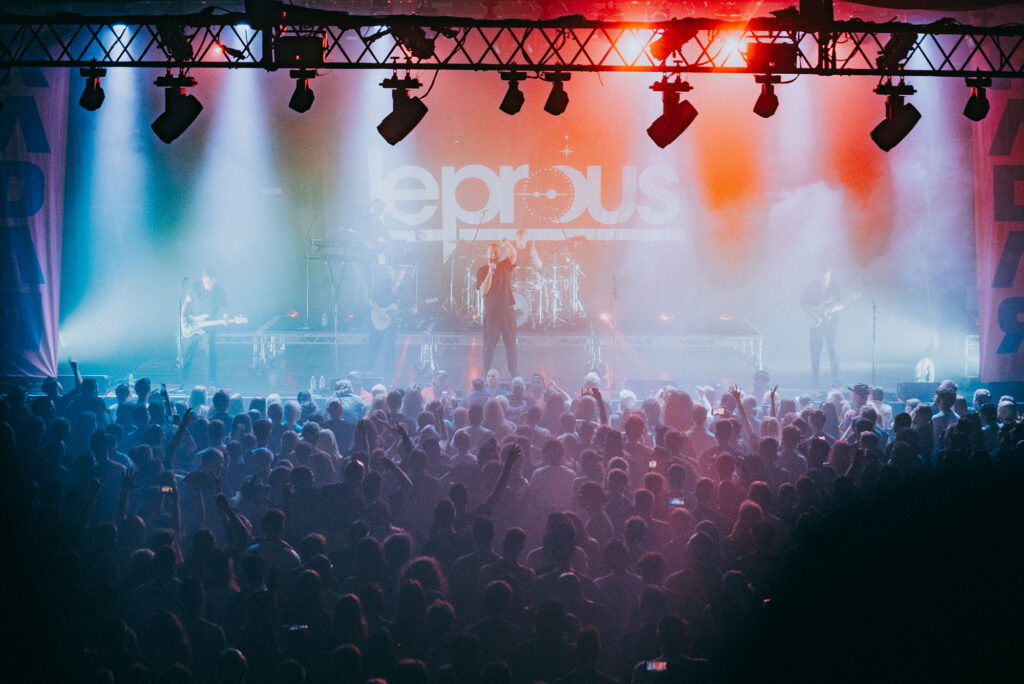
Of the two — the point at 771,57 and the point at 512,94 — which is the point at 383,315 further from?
the point at 771,57

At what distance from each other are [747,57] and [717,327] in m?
6.20

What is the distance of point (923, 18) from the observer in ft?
38.8

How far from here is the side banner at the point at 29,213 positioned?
433 inches

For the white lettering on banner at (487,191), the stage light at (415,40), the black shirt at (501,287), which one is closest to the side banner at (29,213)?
the white lettering on banner at (487,191)

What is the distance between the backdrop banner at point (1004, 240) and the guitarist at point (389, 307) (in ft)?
26.0

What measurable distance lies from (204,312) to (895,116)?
9.15 m

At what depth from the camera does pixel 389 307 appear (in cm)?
1225

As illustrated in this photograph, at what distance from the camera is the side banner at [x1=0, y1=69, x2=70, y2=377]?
10992mm

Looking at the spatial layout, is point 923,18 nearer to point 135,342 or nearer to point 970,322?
point 970,322

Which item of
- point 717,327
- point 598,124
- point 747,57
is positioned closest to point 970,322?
point 717,327

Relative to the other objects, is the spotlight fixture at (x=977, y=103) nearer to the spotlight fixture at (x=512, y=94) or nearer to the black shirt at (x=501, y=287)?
the spotlight fixture at (x=512, y=94)

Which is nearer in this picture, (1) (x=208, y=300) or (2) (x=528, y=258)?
(1) (x=208, y=300)

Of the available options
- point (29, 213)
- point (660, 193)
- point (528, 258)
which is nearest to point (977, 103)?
point (660, 193)

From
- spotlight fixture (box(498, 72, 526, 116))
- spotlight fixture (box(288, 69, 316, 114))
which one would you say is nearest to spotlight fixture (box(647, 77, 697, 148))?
spotlight fixture (box(498, 72, 526, 116))
